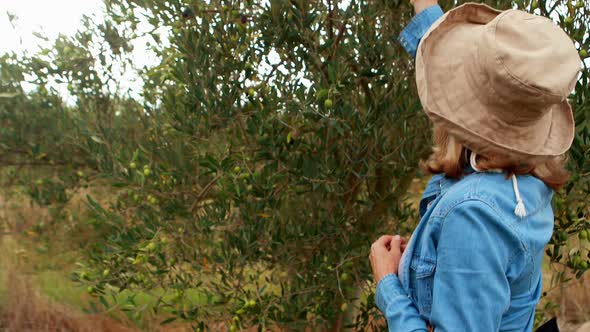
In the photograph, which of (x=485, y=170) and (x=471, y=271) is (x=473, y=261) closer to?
(x=471, y=271)

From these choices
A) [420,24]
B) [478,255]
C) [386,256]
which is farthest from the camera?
[420,24]

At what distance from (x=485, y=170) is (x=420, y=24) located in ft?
2.35

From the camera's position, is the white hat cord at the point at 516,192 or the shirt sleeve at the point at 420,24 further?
the shirt sleeve at the point at 420,24

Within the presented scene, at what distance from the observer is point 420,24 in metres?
1.96

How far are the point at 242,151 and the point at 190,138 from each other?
0.98 feet

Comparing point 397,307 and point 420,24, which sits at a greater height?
point 420,24

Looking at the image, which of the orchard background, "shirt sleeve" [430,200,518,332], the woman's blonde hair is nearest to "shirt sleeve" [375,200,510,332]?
"shirt sleeve" [430,200,518,332]

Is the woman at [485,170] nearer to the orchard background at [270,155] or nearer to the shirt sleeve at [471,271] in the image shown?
the shirt sleeve at [471,271]

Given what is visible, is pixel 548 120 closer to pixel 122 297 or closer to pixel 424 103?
pixel 424 103

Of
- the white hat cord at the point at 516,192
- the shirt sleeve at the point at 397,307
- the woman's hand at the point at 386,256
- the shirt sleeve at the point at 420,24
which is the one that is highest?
the shirt sleeve at the point at 420,24

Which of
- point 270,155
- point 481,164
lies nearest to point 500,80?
point 481,164

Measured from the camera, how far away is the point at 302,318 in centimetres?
294

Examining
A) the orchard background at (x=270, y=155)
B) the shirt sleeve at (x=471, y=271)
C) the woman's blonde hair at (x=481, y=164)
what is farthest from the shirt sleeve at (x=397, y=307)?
the orchard background at (x=270, y=155)

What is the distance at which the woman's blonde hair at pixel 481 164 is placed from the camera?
141 cm
